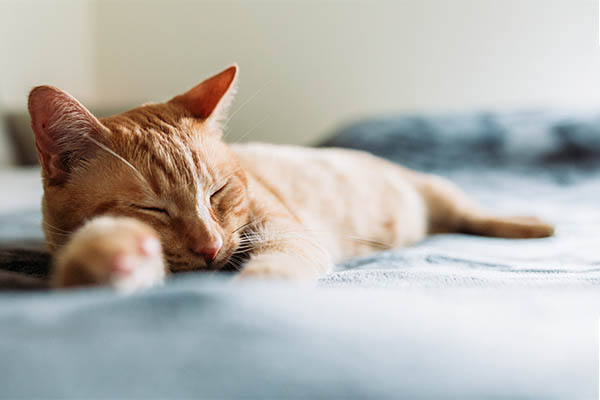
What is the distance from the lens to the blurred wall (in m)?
2.94

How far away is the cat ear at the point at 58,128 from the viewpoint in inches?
34.3

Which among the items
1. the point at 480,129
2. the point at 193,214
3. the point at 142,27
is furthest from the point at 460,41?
the point at 193,214

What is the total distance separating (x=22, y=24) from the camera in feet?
10.5

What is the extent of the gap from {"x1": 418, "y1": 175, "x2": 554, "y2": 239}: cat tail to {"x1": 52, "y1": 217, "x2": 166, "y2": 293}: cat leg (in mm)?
1240

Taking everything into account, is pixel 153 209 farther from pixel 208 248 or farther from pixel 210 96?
pixel 210 96

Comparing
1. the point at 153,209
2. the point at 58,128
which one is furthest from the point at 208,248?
the point at 58,128

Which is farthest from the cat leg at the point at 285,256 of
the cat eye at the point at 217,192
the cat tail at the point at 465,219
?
the cat tail at the point at 465,219

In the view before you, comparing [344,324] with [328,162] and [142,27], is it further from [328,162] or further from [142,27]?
[142,27]

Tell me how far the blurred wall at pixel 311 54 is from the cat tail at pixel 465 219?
1.47m

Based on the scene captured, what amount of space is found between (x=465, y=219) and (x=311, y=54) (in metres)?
2.01

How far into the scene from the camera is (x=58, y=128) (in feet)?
2.98

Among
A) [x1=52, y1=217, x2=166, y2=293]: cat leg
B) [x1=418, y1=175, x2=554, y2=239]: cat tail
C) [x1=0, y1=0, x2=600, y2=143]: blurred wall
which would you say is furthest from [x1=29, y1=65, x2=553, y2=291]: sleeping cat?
[x1=0, y1=0, x2=600, y2=143]: blurred wall

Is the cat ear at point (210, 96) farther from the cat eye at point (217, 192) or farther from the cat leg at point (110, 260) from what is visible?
the cat leg at point (110, 260)

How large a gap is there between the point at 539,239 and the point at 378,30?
216 centimetres
